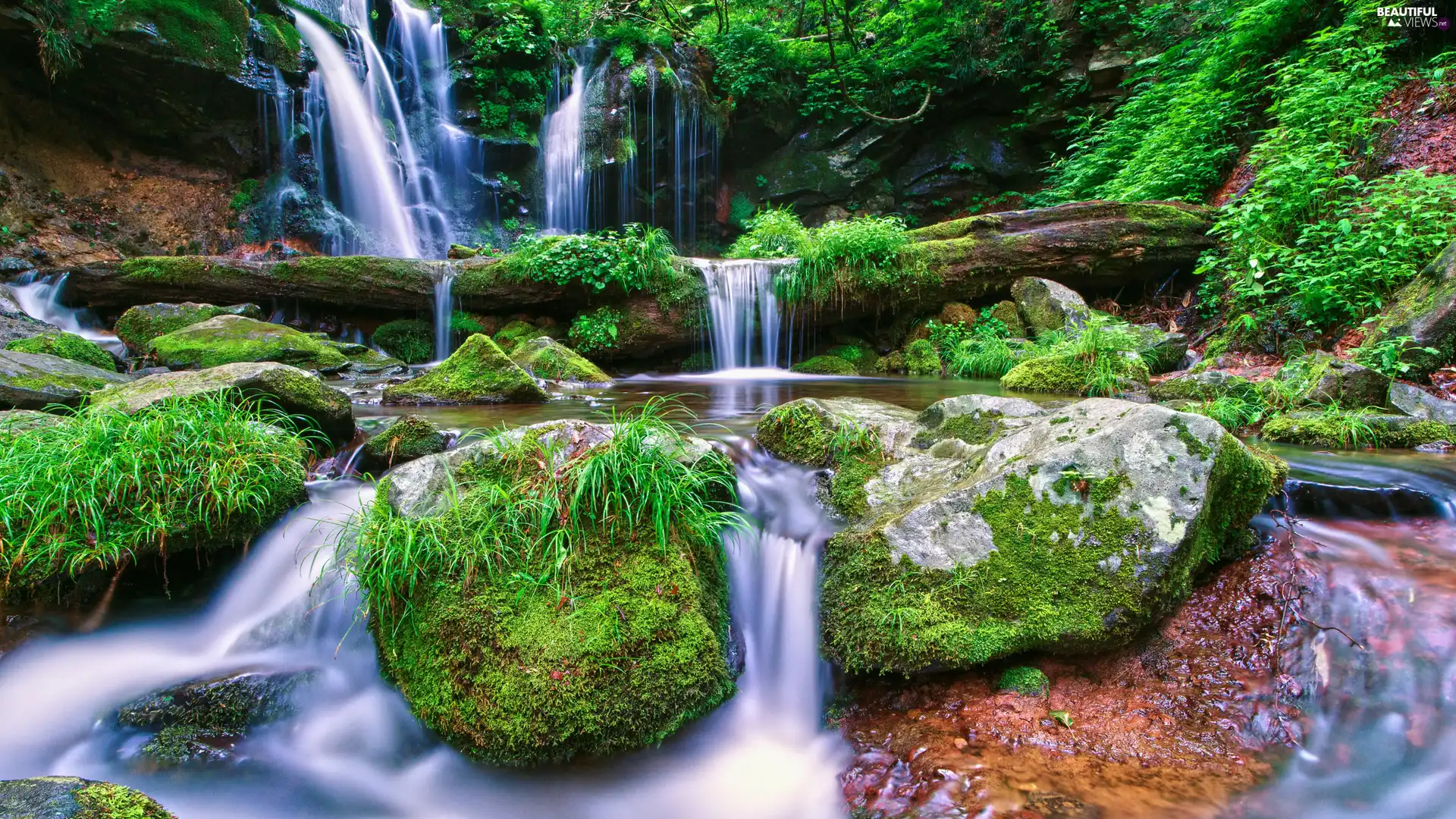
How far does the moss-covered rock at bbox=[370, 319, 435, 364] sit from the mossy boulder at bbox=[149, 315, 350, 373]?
62.4 inches

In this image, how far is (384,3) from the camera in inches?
561

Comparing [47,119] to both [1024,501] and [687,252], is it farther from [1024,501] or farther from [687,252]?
[1024,501]

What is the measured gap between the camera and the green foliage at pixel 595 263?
8758 millimetres

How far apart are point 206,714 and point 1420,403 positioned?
7.23 metres

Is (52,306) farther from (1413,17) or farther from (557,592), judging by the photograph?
(1413,17)

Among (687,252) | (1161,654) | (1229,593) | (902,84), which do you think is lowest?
(1161,654)

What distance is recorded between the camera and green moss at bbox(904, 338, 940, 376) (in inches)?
348

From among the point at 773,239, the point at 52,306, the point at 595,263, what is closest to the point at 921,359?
the point at 773,239

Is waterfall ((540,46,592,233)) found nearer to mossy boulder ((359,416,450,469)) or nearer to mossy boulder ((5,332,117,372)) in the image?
mossy boulder ((5,332,117,372))

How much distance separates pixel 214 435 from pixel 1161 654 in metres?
4.20

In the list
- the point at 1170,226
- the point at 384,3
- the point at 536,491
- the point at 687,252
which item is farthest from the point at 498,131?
the point at 536,491

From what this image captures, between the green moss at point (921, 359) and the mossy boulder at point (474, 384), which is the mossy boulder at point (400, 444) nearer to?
the mossy boulder at point (474, 384)

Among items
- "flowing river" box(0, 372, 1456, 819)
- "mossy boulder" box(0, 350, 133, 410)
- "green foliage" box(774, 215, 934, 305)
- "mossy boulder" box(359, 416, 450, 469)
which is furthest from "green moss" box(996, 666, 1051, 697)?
"green foliage" box(774, 215, 934, 305)

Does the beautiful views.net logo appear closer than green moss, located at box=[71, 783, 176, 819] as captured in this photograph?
No
